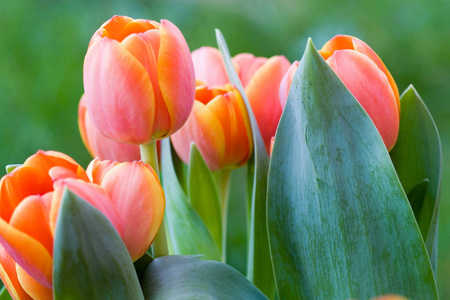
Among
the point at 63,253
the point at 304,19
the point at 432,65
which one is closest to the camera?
the point at 63,253

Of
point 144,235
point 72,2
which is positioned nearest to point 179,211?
point 144,235

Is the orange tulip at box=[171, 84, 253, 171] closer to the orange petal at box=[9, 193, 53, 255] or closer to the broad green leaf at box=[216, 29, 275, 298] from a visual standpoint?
the broad green leaf at box=[216, 29, 275, 298]

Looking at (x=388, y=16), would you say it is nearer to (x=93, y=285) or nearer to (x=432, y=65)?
(x=432, y=65)

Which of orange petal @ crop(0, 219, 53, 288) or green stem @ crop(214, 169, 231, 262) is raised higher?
orange petal @ crop(0, 219, 53, 288)

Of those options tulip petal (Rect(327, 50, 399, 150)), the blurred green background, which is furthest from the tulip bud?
the blurred green background

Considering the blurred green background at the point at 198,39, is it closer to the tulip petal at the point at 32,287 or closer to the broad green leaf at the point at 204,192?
the broad green leaf at the point at 204,192
